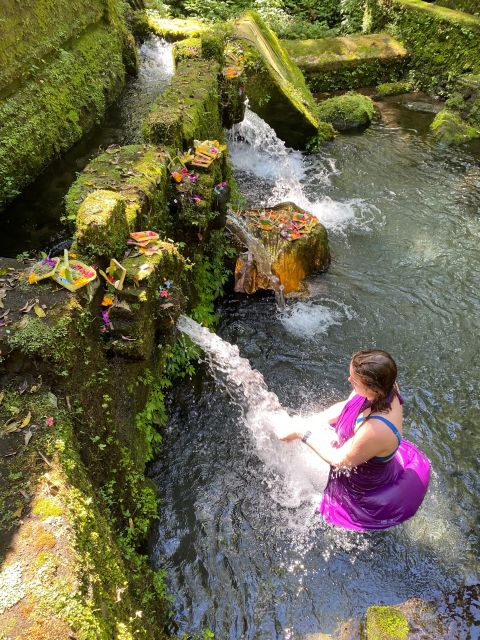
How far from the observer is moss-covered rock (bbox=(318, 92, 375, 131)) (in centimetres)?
1083

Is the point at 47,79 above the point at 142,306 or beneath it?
above

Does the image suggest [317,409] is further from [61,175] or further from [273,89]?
[273,89]

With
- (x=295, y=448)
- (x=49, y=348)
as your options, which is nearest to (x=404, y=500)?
(x=295, y=448)

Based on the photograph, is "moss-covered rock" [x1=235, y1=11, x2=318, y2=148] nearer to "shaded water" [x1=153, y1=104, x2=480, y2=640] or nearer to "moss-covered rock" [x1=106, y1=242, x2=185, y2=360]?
"shaded water" [x1=153, y1=104, x2=480, y2=640]

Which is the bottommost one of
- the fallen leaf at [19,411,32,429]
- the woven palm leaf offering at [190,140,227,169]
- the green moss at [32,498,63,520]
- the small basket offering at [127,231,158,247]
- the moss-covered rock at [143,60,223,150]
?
the green moss at [32,498,63,520]

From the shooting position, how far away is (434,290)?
6727mm

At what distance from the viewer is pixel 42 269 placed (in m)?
3.42

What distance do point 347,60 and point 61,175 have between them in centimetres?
881

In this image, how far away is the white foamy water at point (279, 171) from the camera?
8281 millimetres


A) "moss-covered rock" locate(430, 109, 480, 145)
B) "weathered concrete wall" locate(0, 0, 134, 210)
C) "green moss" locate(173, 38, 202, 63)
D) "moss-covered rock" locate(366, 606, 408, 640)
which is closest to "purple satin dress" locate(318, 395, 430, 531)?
"moss-covered rock" locate(366, 606, 408, 640)

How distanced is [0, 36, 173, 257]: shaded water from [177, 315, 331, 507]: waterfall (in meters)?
2.76

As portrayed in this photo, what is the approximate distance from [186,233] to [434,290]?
12.2 ft

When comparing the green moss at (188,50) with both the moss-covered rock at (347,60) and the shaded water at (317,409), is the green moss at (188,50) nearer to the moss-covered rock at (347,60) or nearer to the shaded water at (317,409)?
the shaded water at (317,409)

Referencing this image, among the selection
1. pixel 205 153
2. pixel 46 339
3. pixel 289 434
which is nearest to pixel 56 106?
pixel 205 153
